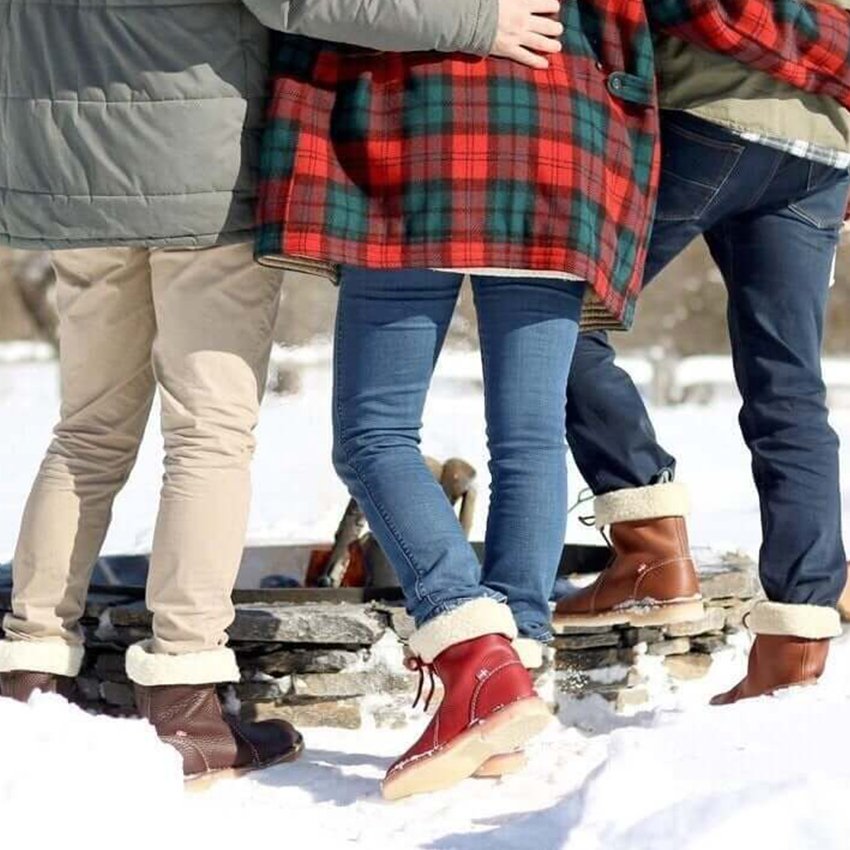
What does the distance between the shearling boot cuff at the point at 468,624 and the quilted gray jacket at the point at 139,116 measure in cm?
75

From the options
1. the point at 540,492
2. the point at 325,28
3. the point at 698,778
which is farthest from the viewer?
the point at 540,492

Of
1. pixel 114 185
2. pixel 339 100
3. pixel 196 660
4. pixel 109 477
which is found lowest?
pixel 196 660

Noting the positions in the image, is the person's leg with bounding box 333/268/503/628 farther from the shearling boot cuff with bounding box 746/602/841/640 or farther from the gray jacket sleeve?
the shearling boot cuff with bounding box 746/602/841/640

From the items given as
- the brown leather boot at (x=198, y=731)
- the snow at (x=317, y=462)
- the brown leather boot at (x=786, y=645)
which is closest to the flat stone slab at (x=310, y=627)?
the brown leather boot at (x=198, y=731)

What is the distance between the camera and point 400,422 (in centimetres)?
277

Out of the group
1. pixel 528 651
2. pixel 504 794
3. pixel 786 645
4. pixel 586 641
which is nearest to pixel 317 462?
pixel 586 641

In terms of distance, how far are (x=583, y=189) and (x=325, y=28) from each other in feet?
1.66

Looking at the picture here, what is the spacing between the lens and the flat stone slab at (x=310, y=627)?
11.3ft

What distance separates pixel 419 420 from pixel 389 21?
0.68 metres

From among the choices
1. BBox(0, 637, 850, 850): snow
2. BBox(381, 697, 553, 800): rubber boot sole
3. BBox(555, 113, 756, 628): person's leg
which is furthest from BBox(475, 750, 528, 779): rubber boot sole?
BBox(555, 113, 756, 628): person's leg

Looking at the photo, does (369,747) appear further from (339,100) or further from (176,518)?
(339,100)

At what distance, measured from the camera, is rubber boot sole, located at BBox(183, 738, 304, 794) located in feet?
9.09

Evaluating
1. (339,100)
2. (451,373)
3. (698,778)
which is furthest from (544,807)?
(451,373)

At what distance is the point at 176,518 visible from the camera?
9.17ft
